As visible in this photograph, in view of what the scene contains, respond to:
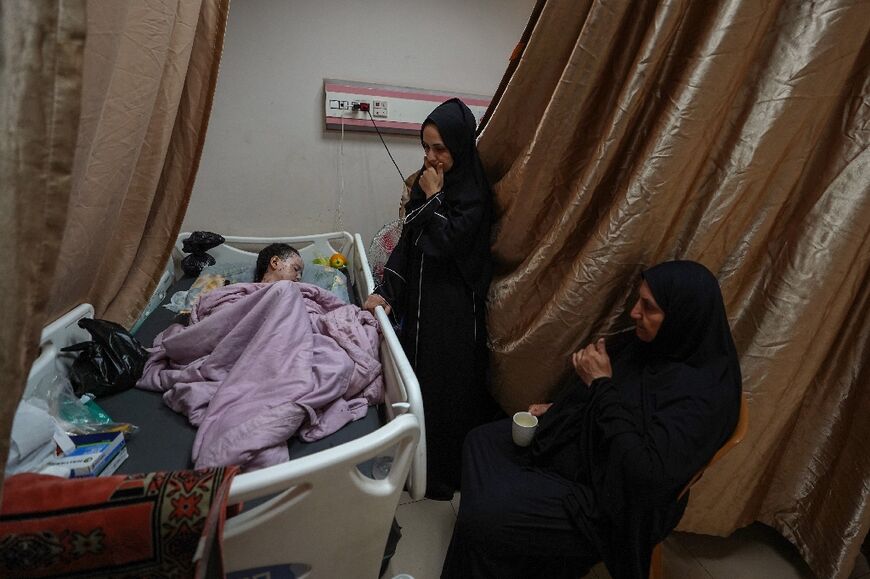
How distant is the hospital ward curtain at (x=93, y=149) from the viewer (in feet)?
1.39

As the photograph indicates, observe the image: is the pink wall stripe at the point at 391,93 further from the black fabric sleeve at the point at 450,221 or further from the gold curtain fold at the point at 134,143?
the black fabric sleeve at the point at 450,221

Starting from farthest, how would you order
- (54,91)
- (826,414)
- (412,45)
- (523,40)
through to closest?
(412,45) < (523,40) < (826,414) < (54,91)

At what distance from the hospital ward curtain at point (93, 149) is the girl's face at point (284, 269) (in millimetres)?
500

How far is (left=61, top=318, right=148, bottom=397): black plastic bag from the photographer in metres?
1.29

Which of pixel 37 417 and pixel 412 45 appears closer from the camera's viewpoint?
pixel 37 417

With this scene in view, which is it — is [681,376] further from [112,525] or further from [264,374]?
[112,525]

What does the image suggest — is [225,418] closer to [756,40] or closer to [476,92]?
[756,40]

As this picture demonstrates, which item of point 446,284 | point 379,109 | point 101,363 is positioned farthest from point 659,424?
point 379,109

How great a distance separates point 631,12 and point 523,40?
0.42 m

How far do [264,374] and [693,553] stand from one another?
179cm

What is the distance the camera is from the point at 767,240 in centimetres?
123

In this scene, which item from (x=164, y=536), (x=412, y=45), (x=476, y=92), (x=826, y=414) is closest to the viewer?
(x=164, y=536)

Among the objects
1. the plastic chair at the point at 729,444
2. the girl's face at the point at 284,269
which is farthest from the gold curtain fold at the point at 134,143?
the plastic chair at the point at 729,444

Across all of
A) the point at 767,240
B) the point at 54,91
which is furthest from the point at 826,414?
the point at 54,91
